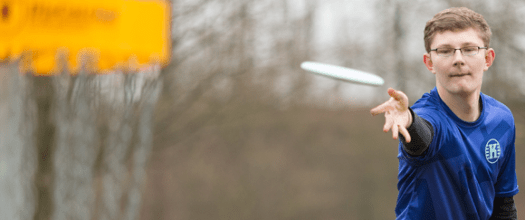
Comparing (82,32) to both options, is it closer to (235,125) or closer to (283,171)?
(235,125)

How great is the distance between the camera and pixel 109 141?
228 inches

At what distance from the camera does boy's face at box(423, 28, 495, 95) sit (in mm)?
1759

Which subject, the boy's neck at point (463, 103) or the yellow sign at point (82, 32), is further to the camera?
the yellow sign at point (82, 32)

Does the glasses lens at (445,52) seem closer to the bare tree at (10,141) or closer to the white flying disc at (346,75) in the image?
the white flying disc at (346,75)

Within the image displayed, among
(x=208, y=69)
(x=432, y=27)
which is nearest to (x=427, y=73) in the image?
(x=208, y=69)

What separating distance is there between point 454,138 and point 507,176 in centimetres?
54

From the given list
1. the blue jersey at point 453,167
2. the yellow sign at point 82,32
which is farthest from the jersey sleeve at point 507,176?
the yellow sign at point 82,32

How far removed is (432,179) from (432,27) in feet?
2.23

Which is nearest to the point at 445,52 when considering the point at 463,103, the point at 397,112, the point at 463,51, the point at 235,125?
the point at 463,51

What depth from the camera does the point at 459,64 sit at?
5.75 feet

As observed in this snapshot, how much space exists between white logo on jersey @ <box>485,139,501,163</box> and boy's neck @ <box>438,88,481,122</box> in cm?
13

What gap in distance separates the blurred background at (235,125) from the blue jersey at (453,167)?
2.91 m

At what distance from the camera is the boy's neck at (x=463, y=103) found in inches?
71.9

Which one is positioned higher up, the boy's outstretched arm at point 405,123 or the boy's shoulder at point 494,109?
the boy's shoulder at point 494,109
